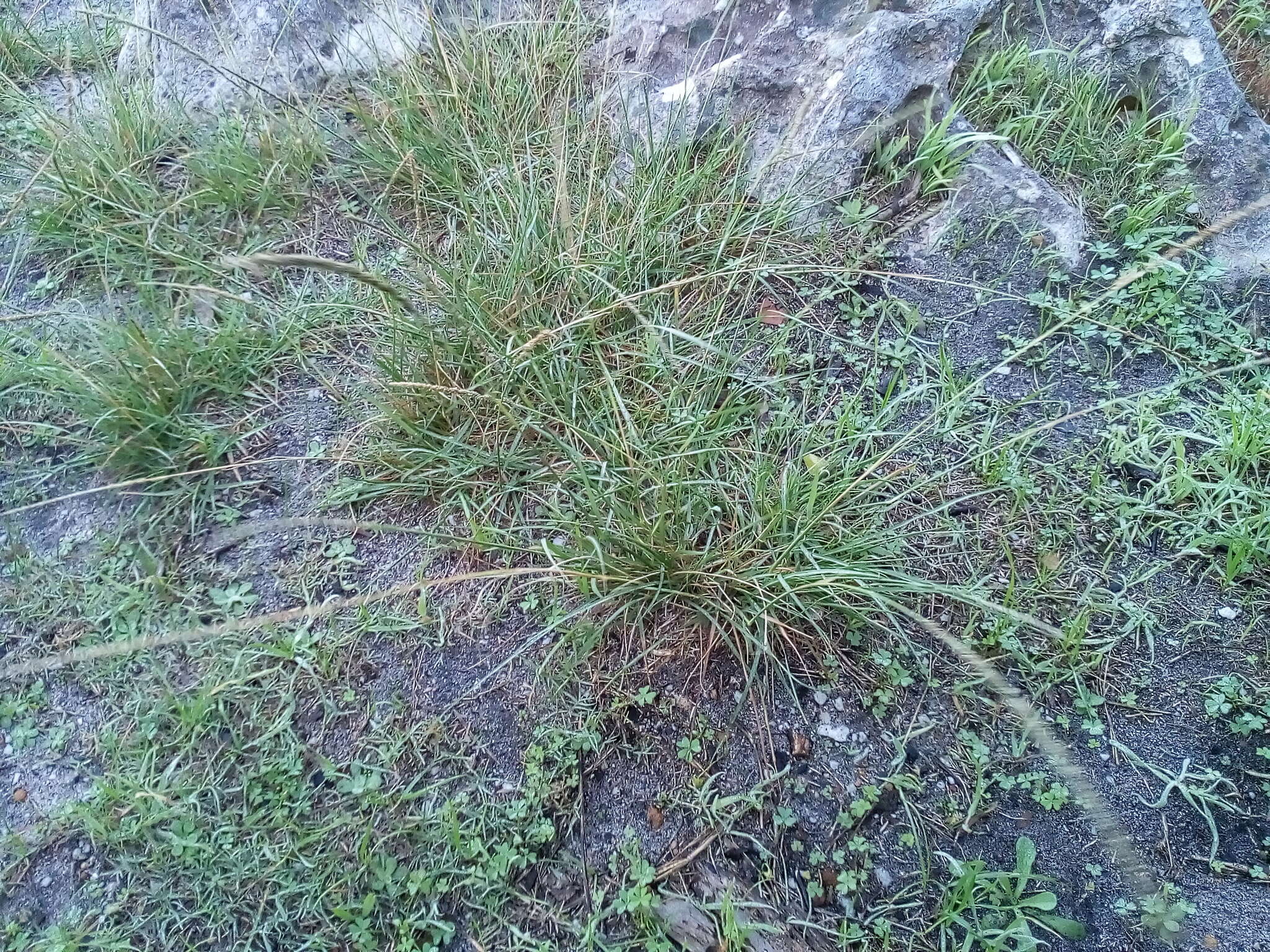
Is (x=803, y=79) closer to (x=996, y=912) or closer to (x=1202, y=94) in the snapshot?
(x=1202, y=94)

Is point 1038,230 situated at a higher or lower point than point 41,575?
lower

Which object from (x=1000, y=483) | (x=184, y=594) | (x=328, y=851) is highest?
(x=184, y=594)

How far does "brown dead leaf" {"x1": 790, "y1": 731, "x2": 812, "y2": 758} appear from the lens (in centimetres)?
157

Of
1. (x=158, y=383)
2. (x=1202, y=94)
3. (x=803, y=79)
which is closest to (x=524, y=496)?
(x=158, y=383)

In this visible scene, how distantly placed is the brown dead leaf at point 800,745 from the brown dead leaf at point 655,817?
27 centimetres

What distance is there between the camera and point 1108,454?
1943mm

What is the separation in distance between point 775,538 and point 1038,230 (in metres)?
1.30

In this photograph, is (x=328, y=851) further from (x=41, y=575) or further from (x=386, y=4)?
(x=386, y=4)

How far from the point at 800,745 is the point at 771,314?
113 cm

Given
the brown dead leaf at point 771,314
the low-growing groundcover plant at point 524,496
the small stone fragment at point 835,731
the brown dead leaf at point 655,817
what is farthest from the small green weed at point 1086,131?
the brown dead leaf at point 655,817

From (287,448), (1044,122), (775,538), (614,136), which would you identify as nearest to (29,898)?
(287,448)

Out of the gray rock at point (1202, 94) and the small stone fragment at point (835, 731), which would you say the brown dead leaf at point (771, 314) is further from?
the gray rock at point (1202, 94)

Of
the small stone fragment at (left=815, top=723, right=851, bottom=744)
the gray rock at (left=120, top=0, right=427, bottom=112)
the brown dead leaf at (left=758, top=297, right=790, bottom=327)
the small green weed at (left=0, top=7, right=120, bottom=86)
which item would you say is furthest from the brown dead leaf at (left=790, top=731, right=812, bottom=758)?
the small green weed at (left=0, top=7, right=120, bottom=86)

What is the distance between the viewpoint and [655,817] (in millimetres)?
1517
